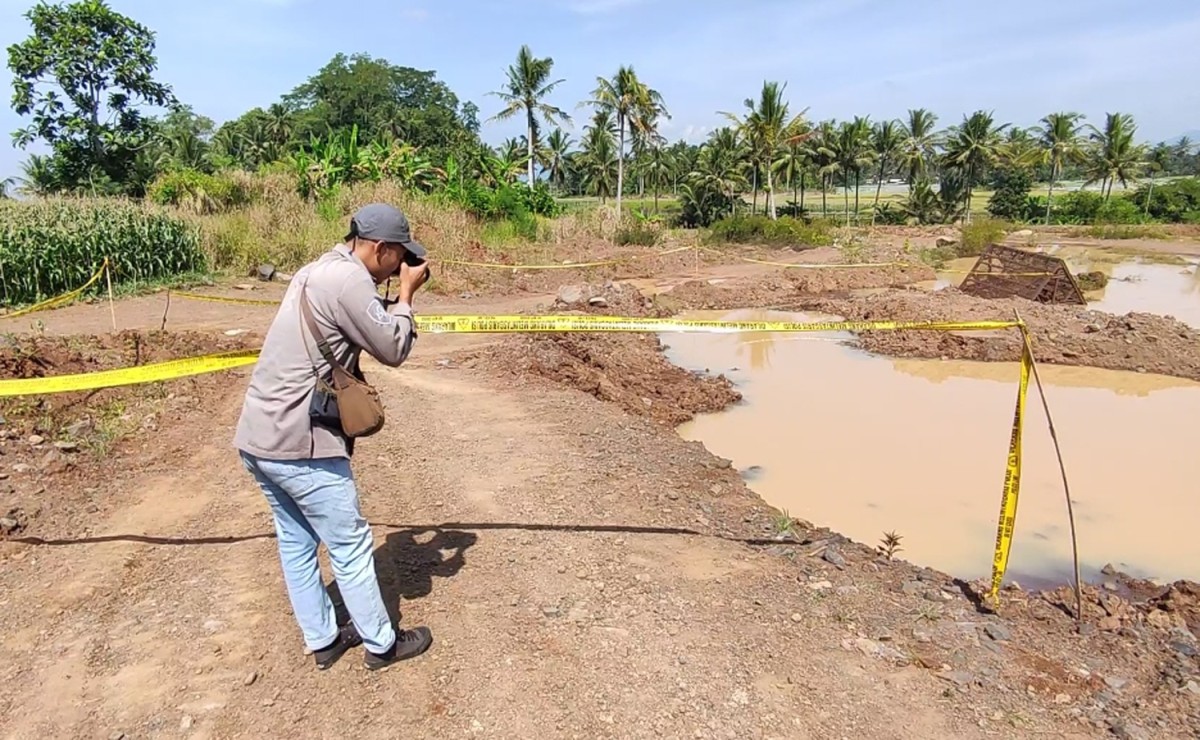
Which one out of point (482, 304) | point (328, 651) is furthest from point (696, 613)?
point (482, 304)

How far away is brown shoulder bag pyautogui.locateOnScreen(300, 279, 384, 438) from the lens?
277cm

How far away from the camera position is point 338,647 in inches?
127

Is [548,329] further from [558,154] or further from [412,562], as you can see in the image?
[558,154]

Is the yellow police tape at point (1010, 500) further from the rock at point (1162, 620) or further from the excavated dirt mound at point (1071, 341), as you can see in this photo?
the excavated dirt mound at point (1071, 341)

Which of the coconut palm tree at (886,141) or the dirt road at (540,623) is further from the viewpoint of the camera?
the coconut palm tree at (886,141)

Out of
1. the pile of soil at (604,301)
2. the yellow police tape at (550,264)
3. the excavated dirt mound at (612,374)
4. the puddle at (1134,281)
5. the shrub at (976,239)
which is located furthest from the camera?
the shrub at (976,239)

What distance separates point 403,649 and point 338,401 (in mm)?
1124

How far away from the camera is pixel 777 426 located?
30.0ft

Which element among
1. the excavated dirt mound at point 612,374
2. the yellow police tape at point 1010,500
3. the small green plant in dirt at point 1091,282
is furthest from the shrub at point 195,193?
the small green plant in dirt at point 1091,282

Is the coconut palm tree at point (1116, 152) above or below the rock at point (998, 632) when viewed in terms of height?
above

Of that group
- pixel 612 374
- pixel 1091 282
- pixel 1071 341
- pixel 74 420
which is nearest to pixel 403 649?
pixel 74 420

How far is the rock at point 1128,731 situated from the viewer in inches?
112

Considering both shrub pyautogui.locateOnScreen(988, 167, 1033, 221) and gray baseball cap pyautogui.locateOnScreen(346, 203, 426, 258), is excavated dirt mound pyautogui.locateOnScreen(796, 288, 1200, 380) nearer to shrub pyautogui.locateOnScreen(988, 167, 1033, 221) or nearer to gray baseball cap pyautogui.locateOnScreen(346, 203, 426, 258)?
gray baseball cap pyautogui.locateOnScreen(346, 203, 426, 258)

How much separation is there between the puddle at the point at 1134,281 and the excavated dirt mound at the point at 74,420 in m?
19.5
